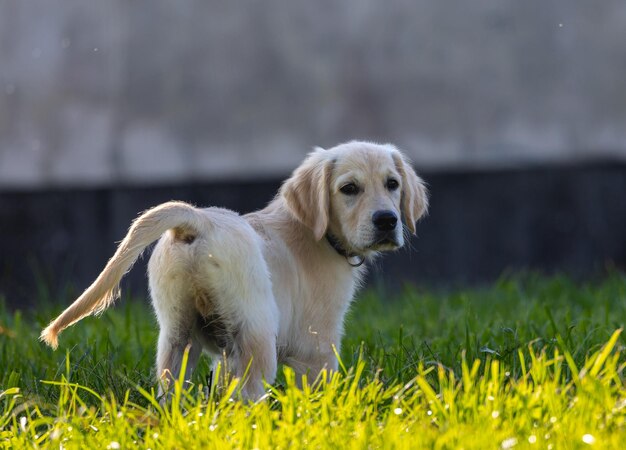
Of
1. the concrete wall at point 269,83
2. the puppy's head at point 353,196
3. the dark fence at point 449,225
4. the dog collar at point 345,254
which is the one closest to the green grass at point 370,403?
the dog collar at point 345,254

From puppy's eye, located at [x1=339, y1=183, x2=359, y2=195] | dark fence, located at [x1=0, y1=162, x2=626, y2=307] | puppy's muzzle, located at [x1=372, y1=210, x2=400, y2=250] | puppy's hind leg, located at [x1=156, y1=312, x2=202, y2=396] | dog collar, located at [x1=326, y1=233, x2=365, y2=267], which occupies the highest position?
puppy's eye, located at [x1=339, y1=183, x2=359, y2=195]

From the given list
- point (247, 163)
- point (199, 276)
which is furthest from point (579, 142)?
point (199, 276)

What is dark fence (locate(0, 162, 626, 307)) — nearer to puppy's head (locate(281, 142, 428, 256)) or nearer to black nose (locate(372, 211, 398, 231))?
puppy's head (locate(281, 142, 428, 256))

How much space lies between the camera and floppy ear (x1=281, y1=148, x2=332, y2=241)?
177 inches

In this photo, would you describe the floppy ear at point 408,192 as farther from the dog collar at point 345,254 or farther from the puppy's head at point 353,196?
the dog collar at point 345,254

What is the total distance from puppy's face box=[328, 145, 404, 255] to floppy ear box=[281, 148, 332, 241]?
0.15 ft

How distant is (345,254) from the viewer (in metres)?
4.56

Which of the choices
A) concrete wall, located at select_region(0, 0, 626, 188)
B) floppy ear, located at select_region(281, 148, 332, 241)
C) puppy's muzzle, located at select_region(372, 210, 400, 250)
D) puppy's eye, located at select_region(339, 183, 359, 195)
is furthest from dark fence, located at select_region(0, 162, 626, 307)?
puppy's muzzle, located at select_region(372, 210, 400, 250)

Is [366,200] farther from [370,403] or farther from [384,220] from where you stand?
[370,403]

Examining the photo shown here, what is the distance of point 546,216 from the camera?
29.2ft

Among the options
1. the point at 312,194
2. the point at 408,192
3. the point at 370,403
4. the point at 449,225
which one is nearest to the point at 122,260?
the point at 370,403

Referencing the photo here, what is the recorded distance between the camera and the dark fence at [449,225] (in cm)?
854

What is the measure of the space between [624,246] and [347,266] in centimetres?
497

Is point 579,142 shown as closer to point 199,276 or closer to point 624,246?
point 624,246
